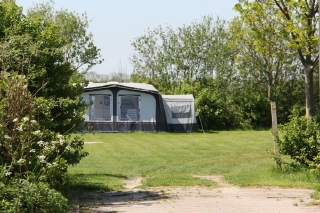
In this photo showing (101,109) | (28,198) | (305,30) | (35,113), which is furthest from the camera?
(101,109)

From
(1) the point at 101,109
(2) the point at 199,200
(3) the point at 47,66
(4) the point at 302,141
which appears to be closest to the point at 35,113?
(3) the point at 47,66

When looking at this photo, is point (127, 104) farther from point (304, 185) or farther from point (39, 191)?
point (39, 191)

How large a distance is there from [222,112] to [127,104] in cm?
670

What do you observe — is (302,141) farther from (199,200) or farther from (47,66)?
(47,66)

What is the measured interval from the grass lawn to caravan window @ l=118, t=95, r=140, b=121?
5.11m

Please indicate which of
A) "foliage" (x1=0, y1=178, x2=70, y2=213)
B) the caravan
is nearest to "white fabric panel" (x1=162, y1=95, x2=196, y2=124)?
the caravan

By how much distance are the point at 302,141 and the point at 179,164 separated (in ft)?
15.4

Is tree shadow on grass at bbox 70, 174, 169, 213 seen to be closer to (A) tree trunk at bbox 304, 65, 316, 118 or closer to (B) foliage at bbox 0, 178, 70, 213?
(B) foliage at bbox 0, 178, 70, 213

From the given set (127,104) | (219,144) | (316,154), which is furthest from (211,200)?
(127,104)

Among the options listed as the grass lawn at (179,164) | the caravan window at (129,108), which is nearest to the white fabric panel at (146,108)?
the caravan window at (129,108)

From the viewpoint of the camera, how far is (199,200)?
1046cm

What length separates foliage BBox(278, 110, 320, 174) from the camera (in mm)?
12883

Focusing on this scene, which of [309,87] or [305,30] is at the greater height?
[305,30]

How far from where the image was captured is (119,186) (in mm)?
12523
